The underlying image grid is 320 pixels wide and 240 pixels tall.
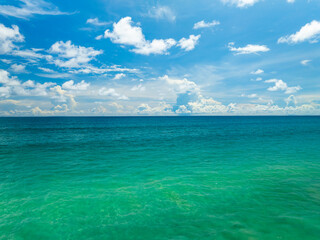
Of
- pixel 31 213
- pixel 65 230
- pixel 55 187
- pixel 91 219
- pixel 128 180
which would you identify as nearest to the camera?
pixel 65 230

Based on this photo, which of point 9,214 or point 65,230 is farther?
point 9,214

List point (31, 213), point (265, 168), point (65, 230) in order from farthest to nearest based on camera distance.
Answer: point (265, 168)
point (31, 213)
point (65, 230)

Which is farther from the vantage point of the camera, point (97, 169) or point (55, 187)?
point (97, 169)

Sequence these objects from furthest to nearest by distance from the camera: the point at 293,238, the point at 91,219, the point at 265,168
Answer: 1. the point at 265,168
2. the point at 91,219
3. the point at 293,238

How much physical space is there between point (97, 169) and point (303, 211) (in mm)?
18190

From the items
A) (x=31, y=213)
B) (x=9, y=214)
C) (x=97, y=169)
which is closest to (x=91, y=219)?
(x=31, y=213)

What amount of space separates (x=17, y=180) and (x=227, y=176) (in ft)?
64.2

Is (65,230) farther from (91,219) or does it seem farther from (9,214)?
(9,214)

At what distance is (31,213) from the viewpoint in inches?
401

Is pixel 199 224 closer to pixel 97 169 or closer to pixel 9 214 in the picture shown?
pixel 9 214

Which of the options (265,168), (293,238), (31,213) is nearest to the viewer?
(293,238)

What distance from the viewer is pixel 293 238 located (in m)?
7.73

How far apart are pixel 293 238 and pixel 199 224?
409 cm

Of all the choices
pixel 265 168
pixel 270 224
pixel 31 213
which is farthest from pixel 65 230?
pixel 265 168
